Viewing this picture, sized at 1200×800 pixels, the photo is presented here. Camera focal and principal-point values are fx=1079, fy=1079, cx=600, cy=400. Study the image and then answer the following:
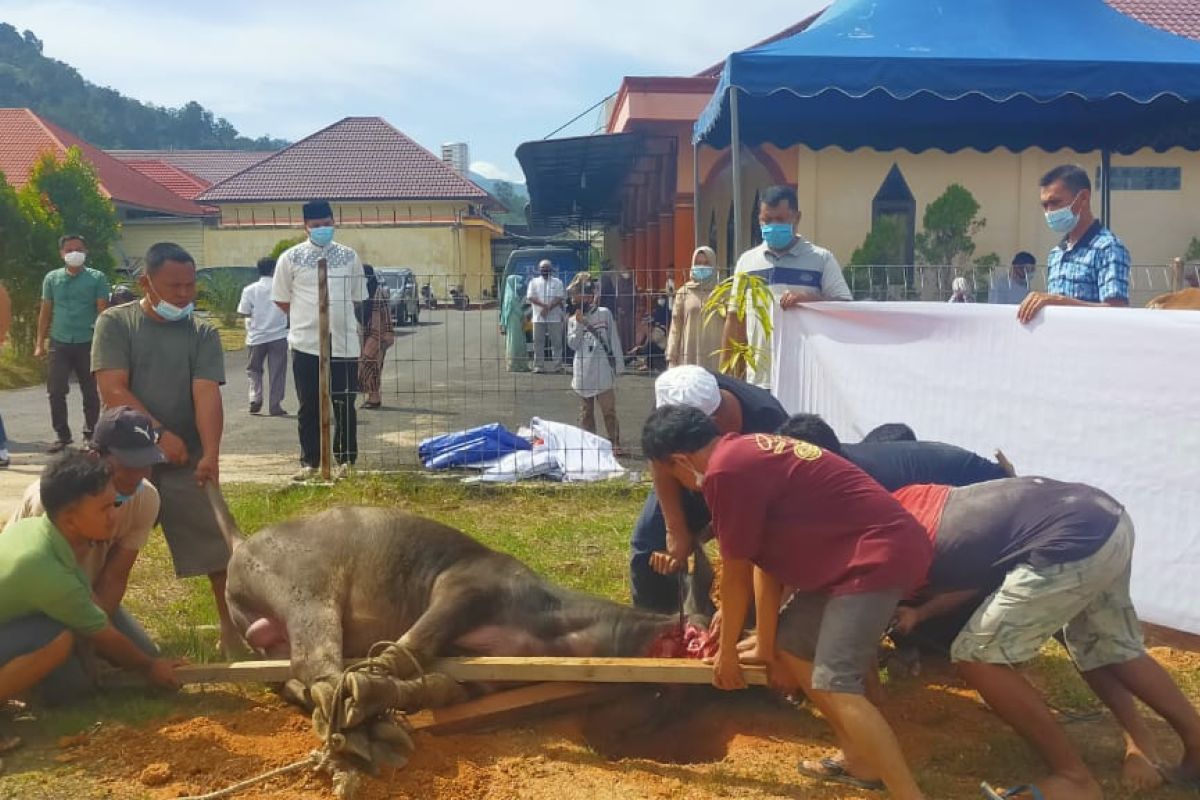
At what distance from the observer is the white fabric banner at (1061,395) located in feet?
15.4

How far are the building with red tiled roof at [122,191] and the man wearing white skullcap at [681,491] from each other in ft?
122

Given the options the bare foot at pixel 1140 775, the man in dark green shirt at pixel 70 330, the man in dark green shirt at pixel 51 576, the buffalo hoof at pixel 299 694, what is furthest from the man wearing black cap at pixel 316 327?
the bare foot at pixel 1140 775

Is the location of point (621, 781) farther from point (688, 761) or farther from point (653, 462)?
point (653, 462)

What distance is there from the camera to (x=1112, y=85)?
7465mm

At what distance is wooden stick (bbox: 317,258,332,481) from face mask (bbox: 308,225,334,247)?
0.38 metres

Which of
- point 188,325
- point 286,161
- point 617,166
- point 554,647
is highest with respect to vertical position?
point 286,161

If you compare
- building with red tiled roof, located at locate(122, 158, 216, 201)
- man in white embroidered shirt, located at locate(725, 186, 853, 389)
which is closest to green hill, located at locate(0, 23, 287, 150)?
building with red tiled roof, located at locate(122, 158, 216, 201)

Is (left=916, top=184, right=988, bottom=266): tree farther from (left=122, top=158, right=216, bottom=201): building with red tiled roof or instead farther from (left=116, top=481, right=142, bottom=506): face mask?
(left=122, top=158, right=216, bottom=201): building with red tiled roof

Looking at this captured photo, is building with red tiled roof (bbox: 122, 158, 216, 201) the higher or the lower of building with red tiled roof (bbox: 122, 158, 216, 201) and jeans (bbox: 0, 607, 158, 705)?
the higher

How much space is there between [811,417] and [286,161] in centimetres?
4045

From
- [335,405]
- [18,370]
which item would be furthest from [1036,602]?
[18,370]

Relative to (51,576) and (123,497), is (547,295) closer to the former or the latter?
(123,497)

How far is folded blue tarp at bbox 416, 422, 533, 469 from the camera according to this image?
844 cm

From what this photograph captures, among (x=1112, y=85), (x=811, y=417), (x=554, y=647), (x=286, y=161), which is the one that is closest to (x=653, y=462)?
(x=811, y=417)
